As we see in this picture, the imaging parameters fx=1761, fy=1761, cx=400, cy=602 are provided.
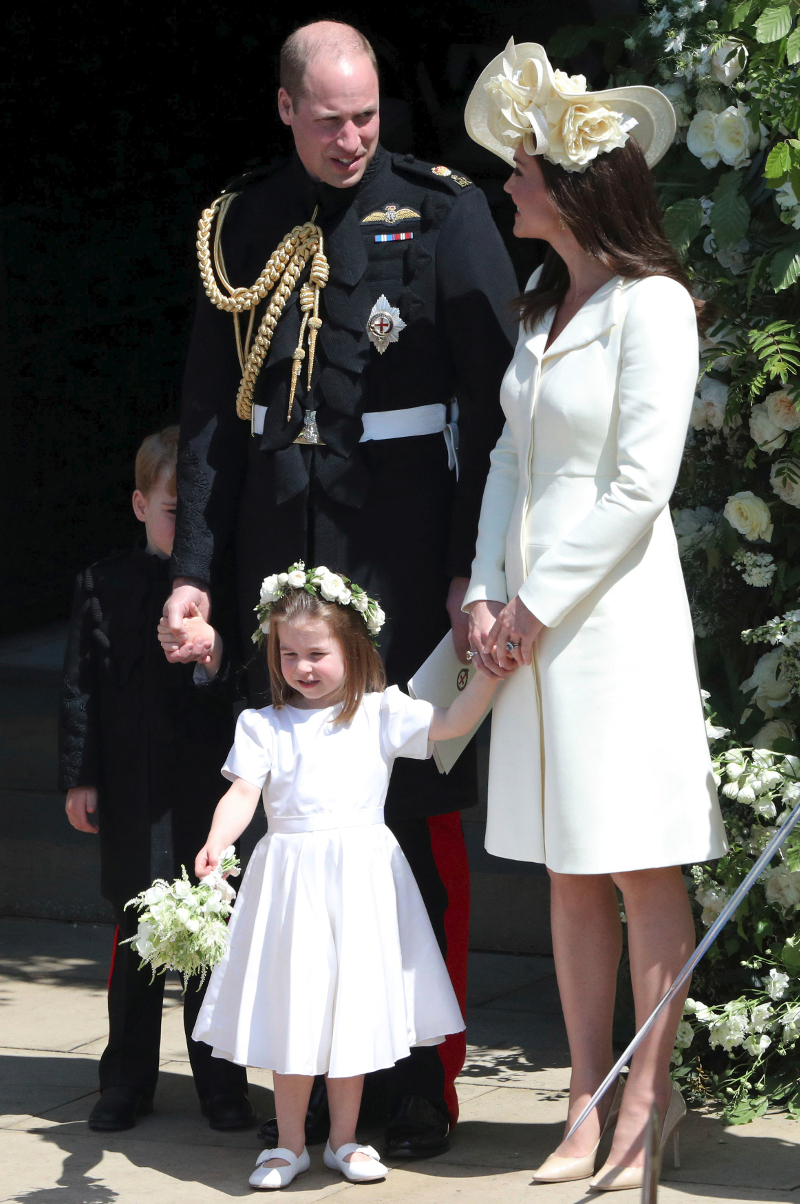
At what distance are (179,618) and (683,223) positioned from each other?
1.28m

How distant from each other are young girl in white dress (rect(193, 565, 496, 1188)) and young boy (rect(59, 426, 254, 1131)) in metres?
0.40

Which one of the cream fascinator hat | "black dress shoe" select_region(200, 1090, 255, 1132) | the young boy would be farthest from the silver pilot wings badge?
"black dress shoe" select_region(200, 1090, 255, 1132)

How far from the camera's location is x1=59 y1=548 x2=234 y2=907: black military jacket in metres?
3.71

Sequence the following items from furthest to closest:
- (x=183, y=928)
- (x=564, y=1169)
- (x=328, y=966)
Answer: (x=328, y=966)
(x=564, y=1169)
(x=183, y=928)

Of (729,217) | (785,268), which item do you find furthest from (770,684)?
(729,217)

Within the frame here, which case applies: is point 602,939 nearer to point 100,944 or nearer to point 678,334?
point 678,334

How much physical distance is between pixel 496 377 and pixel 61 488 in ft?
19.3

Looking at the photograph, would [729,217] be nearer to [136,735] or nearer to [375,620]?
[375,620]

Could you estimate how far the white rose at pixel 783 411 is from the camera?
3.47m

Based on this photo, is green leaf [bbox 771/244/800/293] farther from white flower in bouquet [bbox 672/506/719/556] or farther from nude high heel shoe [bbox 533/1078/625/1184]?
nude high heel shoe [bbox 533/1078/625/1184]

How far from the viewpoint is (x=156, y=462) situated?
3.78m

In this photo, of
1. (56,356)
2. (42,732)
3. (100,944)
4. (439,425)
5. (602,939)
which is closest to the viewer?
(602,939)

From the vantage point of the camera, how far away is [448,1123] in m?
3.48

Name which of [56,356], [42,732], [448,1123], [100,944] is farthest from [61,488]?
[448,1123]
